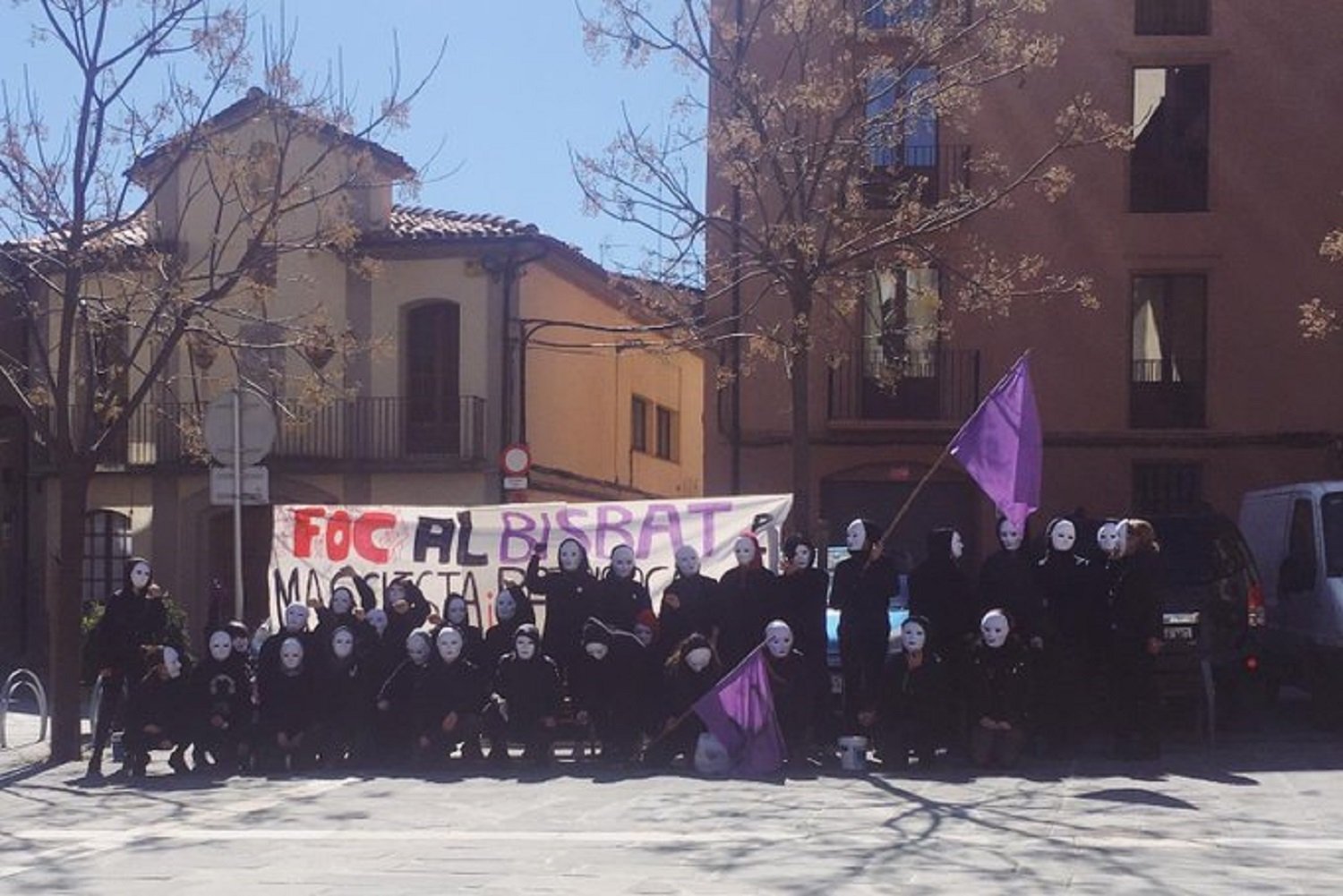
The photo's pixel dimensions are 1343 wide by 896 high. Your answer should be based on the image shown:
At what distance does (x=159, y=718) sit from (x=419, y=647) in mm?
2144

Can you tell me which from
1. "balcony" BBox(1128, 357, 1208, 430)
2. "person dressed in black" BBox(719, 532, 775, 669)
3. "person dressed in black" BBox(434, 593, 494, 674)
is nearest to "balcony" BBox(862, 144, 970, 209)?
"balcony" BBox(1128, 357, 1208, 430)

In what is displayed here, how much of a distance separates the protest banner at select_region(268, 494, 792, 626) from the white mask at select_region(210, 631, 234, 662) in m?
1.43

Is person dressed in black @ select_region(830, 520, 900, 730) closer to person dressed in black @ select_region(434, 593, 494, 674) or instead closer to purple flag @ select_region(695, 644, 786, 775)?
purple flag @ select_region(695, 644, 786, 775)

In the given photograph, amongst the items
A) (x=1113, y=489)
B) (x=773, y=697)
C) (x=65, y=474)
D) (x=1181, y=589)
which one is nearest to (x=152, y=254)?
(x=65, y=474)

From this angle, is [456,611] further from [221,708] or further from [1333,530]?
[1333,530]

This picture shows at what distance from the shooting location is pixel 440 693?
15.4m

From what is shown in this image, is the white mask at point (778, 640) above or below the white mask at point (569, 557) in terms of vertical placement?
below

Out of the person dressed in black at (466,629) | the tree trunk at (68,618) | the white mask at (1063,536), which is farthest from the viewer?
the tree trunk at (68,618)

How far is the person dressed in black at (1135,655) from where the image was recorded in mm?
14500

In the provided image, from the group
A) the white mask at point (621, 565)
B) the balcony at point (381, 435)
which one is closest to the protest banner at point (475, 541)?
the white mask at point (621, 565)

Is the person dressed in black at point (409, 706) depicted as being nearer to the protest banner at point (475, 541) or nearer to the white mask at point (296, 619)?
the white mask at point (296, 619)

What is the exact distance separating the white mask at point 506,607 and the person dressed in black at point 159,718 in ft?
8.43

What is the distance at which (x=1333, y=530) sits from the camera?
1672 cm

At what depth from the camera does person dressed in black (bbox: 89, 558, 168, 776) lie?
15.8 m
